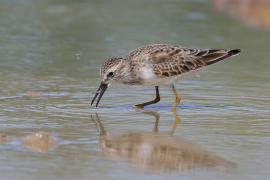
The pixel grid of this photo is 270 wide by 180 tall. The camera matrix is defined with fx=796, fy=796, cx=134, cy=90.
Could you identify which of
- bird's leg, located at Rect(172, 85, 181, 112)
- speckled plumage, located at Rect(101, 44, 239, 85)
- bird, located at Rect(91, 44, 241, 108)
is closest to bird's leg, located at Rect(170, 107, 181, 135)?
bird's leg, located at Rect(172, 85, 181, 112)

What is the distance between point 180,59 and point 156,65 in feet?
1.29

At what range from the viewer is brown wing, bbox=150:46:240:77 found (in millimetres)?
11039

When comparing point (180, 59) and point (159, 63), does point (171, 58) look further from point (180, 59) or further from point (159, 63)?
point (159, 63)

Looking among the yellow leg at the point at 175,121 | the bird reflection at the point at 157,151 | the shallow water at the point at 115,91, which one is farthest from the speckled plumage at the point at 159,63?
the bird reflection at the point at 157,151

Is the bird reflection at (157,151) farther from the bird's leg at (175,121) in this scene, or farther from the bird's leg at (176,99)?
the bird's leg at (176,99)

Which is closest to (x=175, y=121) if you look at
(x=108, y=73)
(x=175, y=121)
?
(x=175, y=121)

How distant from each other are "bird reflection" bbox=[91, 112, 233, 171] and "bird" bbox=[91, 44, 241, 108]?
1407 mm

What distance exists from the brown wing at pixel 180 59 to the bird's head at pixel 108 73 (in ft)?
1.86

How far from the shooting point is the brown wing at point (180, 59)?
11039 millimetres

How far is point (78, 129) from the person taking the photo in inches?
364

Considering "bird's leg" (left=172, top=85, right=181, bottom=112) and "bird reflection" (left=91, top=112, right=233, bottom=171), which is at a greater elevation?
"bird's leg" (left=172, top=85, right=181, bottom=112)

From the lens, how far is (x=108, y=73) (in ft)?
34.8

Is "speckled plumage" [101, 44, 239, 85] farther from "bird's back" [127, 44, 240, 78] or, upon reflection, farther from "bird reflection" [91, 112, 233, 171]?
"bird reflection" [91, 112, 233, 171]

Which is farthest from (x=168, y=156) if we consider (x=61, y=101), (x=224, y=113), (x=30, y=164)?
(x=61, y=101)
